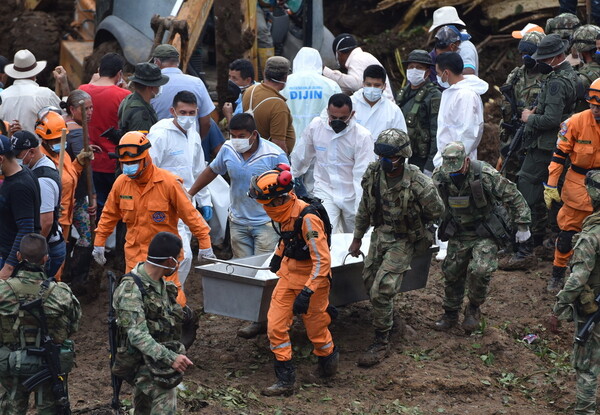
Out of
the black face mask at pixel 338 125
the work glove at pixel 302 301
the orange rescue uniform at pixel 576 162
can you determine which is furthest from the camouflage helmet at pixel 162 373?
the orange rescue uniform at pixel 576 162

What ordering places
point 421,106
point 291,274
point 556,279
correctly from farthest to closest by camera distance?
point 421,106, point 556,279, point 291,274

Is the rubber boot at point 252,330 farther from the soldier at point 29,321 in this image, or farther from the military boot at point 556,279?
the military boot at point 556,279

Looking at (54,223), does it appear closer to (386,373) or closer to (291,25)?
(386,373)

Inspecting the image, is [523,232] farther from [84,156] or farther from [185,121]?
[84,156]

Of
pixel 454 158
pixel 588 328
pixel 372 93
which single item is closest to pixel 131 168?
Result: pixel 454 158

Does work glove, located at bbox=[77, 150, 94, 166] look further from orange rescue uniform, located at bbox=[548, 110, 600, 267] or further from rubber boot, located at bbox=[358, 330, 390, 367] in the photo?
orange rescue uniform, located at bbox=[548, 110, 600, 267]

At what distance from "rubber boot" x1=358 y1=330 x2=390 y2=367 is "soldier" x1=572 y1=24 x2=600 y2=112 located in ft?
12.3

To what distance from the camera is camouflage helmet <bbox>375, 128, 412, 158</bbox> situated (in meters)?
9.13

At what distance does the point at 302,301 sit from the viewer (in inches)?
329

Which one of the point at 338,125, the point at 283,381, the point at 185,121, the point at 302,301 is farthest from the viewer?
the point at 338,125

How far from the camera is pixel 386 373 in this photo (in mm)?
9344

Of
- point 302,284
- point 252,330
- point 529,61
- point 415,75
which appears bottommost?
point 252,330

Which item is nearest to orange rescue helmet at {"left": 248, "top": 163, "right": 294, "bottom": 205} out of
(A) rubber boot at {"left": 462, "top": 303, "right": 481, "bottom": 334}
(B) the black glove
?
(B) the black glove

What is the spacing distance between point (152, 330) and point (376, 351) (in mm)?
3060
